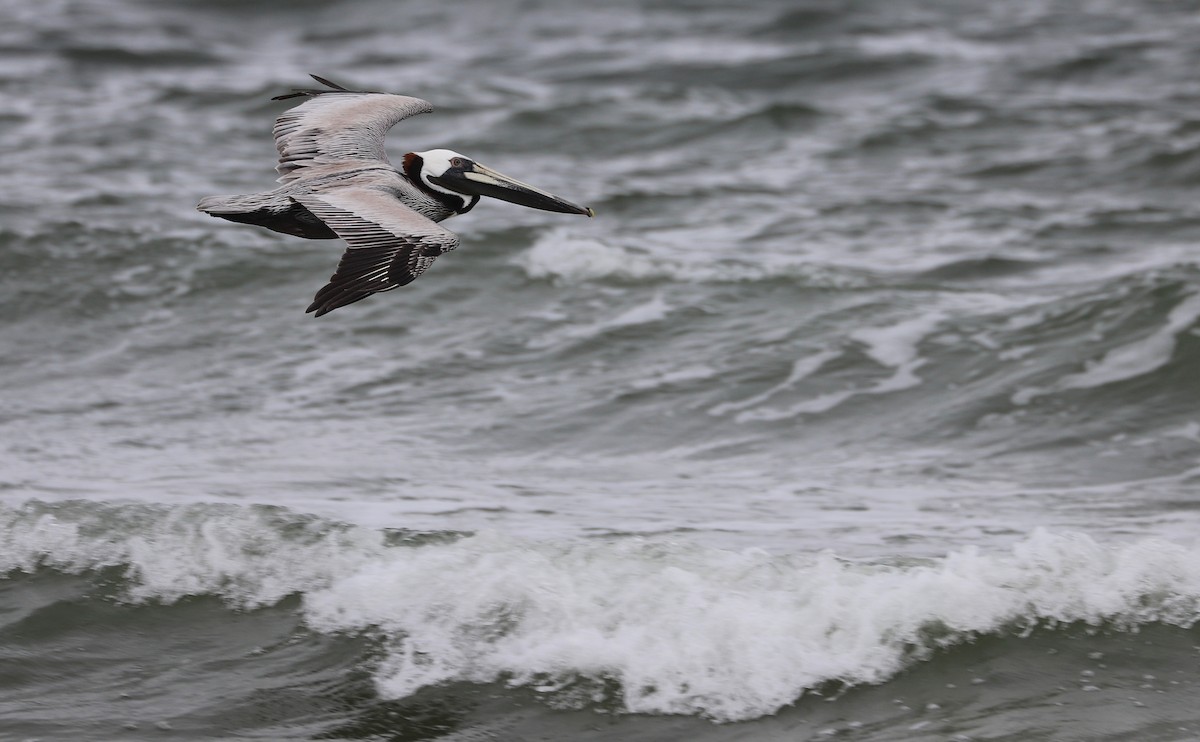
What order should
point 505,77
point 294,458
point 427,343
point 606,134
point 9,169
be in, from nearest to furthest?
point 294,458 < point 427,343 < point 9,169 < point 606,134 < point 505,77

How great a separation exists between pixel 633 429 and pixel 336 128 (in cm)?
275

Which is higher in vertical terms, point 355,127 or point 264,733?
point 355,127

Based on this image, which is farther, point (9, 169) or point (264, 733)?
point (9, 169)

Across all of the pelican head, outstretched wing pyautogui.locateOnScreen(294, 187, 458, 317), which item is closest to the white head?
the pelican head

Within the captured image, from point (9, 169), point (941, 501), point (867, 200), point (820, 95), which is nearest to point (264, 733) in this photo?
point (941, 501)

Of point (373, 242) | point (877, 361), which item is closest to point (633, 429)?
point (877, 361)

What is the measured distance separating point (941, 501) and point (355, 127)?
11.4 feet

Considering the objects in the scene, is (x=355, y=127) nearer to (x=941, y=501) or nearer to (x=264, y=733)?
(x=264, y=733)

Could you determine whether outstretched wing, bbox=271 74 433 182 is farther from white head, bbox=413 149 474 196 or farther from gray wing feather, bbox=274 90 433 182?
white head, bbox=413 149 474 196

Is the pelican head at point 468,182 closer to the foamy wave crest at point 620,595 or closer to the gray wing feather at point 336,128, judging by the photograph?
the gray wing feather at point 336,128

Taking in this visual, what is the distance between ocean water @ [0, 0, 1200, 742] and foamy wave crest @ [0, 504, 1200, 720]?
0.07ft

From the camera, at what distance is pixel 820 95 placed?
18328mm

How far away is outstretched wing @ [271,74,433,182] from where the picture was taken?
6.71 meters

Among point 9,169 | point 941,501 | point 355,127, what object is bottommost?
point 941,501
